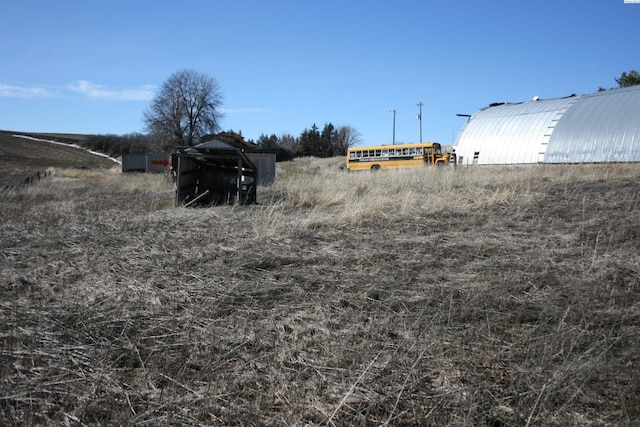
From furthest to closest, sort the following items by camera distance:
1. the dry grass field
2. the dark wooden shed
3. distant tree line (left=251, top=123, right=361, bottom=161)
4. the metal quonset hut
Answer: distant tree line (left=251, top=123, right=361, bottom=161) < the metal quonset hut < the dark wooden shed < the dry grass field

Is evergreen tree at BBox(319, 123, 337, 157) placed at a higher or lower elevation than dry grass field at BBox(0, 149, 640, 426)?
higher

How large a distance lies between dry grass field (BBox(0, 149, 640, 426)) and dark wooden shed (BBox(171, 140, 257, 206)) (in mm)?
4240

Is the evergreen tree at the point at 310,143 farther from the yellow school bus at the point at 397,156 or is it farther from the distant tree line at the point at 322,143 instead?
the yellow school bus at the point at 397,156

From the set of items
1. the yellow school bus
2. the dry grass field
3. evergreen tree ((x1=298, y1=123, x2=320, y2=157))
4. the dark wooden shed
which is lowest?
the dry grass field

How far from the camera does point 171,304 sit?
3734mm

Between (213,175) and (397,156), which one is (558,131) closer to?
(397,156)

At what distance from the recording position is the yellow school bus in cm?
3456

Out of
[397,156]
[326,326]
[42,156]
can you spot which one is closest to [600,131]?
[397,156]

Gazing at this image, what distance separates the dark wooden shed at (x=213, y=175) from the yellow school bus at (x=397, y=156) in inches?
868

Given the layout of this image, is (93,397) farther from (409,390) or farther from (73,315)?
(409,390)

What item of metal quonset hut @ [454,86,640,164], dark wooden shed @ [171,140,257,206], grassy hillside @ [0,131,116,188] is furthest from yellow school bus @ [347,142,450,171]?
grassy hillside @ [0,131,116,188]

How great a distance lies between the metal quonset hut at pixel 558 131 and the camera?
2008cm

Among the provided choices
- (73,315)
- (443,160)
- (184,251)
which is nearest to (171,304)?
(73,315)

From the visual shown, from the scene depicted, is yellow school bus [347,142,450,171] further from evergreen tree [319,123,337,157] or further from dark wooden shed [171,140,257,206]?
evergreen tree [319,123,337,157]
